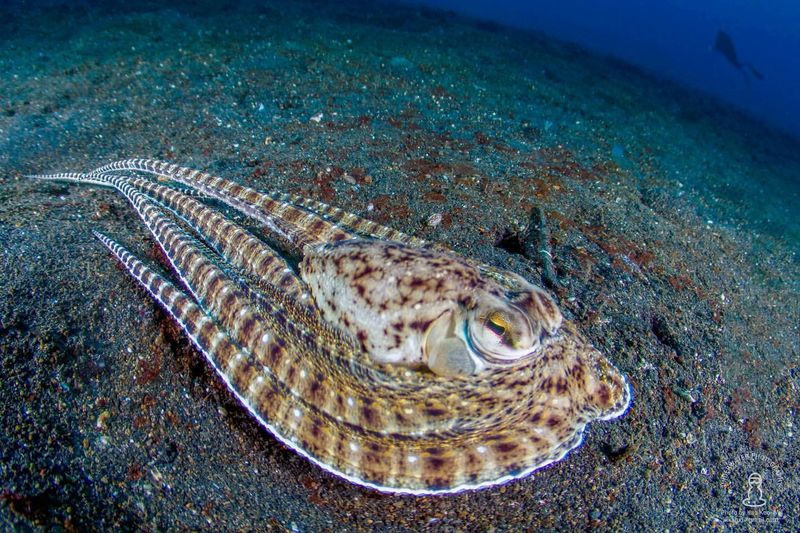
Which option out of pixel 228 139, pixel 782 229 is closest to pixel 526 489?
pixel 228 139

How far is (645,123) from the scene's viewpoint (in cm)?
1306

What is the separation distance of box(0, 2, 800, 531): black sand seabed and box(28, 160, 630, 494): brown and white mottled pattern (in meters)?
0.59

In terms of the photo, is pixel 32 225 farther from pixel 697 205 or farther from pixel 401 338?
pixel 697 205

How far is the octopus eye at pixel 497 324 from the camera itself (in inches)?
90.3

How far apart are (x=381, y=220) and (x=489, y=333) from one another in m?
3.29

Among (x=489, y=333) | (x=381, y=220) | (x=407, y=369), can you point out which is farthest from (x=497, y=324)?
(x=381, y=220)

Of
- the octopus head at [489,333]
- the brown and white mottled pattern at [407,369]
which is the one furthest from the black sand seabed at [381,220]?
the octopus head at [489,333]

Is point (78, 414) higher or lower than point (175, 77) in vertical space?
lower

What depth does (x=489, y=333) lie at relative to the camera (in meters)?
2.32

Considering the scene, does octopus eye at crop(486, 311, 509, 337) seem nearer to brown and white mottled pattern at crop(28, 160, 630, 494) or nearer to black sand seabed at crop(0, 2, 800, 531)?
brown and white mottled pattern at crop(28, 160, 630, 494)

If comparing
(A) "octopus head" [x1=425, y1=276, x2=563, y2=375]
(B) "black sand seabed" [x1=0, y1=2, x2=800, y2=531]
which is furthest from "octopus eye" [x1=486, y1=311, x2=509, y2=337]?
(B) "black sand seabed" [x1=0, y1=2, x2=800, y2=531]

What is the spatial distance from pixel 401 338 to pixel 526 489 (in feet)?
6.07

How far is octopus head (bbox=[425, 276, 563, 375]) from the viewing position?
2.30m

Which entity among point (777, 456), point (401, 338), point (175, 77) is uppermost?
point (401, 338)
